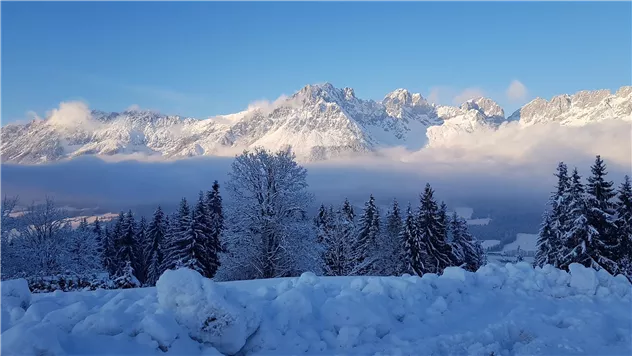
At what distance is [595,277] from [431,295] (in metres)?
4.22

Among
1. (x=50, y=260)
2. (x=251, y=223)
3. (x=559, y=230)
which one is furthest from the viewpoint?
(x=50, y=260)

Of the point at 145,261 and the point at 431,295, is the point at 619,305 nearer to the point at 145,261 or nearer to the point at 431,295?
the point at 431,295

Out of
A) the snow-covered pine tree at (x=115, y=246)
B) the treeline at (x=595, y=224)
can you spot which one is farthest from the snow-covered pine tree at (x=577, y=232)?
the snow-covered pine tree at (x=115, y=246)

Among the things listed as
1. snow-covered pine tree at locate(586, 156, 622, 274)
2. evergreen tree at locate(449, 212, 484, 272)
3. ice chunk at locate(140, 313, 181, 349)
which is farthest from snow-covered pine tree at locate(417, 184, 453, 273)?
ice chunk at locate(140, 313, 181, 349)

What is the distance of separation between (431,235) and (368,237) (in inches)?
338

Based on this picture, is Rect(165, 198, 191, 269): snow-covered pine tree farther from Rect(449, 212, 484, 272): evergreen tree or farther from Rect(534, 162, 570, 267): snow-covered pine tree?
Rect(534, 162, 570, 267): snow-covered pine tree

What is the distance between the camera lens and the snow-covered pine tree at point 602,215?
2470 centimetres

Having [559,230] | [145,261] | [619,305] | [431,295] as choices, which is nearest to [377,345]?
[431,295]

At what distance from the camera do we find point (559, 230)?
92.3 ft

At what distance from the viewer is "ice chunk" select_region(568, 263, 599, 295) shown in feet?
28.9

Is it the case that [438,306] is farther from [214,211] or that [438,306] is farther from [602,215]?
[214,211]

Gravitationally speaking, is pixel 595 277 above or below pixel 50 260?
above

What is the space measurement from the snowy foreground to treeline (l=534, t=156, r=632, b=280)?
18.5m

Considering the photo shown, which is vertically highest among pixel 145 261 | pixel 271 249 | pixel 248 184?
→ pixel 248 184
